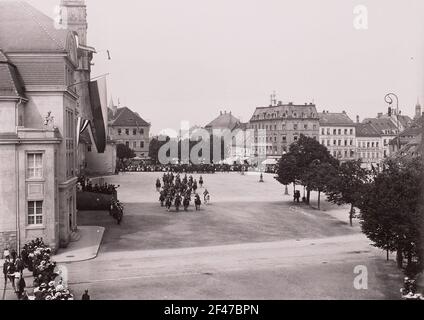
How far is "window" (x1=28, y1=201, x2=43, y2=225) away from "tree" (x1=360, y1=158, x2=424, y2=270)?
55.2 ft

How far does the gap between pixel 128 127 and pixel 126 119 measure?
6.65 feet

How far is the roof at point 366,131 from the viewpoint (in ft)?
451

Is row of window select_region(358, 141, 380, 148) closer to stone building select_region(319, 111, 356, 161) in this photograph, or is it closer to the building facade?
stone building select_region(319, 111, 356, 161)

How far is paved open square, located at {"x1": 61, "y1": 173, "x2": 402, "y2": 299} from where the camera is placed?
24.5 metres

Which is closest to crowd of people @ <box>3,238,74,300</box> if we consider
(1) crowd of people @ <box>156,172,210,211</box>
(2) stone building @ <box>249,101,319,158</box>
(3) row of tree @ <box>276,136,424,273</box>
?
(3) row of tree @ <box>276,136,424,273</box>

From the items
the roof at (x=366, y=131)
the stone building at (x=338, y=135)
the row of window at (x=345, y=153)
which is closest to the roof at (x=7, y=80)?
the stone building at (x=338, y=135)

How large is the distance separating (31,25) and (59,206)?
10.2m

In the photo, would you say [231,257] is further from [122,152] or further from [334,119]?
[334,119]

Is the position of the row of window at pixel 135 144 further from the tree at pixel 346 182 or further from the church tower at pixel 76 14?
the tree at pixel 346 182

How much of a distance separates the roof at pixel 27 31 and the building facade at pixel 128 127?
77.4 meters

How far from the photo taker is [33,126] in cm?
3288
